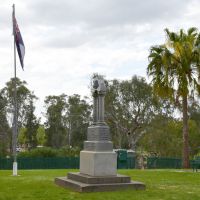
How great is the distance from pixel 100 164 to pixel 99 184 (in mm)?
869

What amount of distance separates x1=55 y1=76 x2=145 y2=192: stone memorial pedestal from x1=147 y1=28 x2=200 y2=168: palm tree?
12.3m

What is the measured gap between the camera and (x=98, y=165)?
13383 mm

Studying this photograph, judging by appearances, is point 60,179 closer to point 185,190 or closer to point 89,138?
point 89,138

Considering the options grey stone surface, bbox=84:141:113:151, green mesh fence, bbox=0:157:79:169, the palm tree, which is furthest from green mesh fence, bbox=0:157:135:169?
grey stone surface, bbox=84:141:113:151

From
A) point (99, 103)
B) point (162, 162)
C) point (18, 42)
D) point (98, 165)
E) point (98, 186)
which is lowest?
point (162, 162)

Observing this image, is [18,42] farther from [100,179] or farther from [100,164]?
[100,179]

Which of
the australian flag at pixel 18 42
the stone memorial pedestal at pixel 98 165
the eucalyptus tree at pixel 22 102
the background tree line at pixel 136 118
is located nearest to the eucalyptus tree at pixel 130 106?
the background tree line at pixel 136 118

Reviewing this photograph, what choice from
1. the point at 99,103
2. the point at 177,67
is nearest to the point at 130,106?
the point at 177,67

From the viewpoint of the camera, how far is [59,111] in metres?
76.9

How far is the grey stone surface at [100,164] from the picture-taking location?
43.8 feet

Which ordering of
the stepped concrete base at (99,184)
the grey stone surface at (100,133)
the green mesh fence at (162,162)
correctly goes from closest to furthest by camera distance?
the stepped concrete base at (99,184), the grey stone surface at (100,133), the green mesh fence at (162,162)

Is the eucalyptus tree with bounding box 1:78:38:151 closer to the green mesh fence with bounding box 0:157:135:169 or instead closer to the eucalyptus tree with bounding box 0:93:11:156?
the eucalyptus tree with bounding box 0:93:11:156

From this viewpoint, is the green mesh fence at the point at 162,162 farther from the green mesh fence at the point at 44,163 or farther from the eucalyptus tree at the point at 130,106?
the eucalyptus tree at the point at 130,106

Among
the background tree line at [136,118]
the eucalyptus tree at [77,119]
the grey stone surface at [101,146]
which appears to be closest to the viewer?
the grey stone surface at [101,146]
